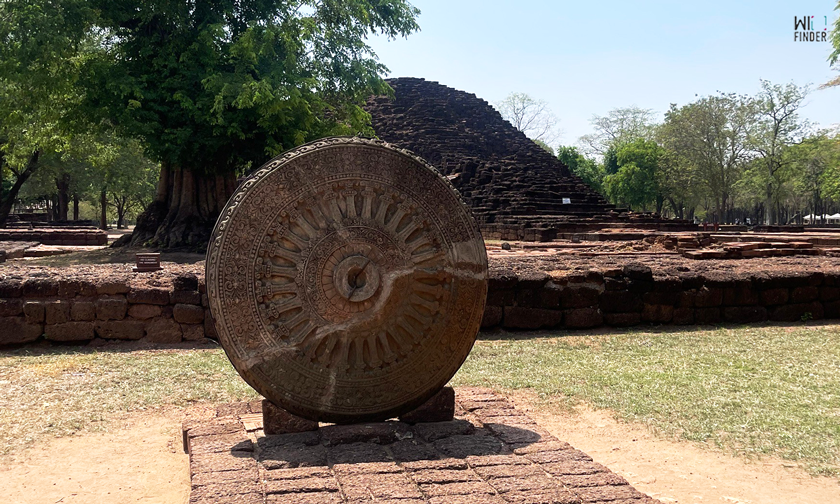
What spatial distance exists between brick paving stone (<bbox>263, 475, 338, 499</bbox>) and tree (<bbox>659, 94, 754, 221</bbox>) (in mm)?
46535

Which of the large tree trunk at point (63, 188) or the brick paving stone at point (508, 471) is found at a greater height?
the large tree trunk at point (63, 188)

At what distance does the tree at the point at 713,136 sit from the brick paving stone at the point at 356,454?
151ft

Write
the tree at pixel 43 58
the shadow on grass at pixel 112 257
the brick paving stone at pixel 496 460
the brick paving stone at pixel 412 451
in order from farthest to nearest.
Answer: the shadow on grass at pixel 112 257 → the tree at pixel 43 58 → the brick paving stone at pixel 412 451 → the brick paving stone at pixel 496 460

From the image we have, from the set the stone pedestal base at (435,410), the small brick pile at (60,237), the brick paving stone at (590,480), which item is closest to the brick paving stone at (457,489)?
the brick paving stone at (590,480)

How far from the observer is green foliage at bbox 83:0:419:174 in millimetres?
15133

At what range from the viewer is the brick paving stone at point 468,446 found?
357 cm

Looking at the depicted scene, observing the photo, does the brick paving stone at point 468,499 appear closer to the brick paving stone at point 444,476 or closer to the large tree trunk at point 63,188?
the brick paving stone at point 444,476

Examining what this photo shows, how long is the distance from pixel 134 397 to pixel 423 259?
283 cm

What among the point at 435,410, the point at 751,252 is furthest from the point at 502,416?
the point at 751,252

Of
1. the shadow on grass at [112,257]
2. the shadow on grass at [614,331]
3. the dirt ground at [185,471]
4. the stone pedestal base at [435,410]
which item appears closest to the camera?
the dirt ground at [185,471]

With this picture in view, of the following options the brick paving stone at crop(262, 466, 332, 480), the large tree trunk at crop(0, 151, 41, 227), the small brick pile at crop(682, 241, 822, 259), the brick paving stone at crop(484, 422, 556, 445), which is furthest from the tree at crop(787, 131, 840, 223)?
the brick paving stone at crop(262, 466, 332, 480)

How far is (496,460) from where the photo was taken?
11.1 ft

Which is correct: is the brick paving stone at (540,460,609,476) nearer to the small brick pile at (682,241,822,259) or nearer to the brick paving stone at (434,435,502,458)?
the brick paving stone at (434,435,502,458)

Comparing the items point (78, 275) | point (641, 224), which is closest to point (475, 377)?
point (78, 275)
